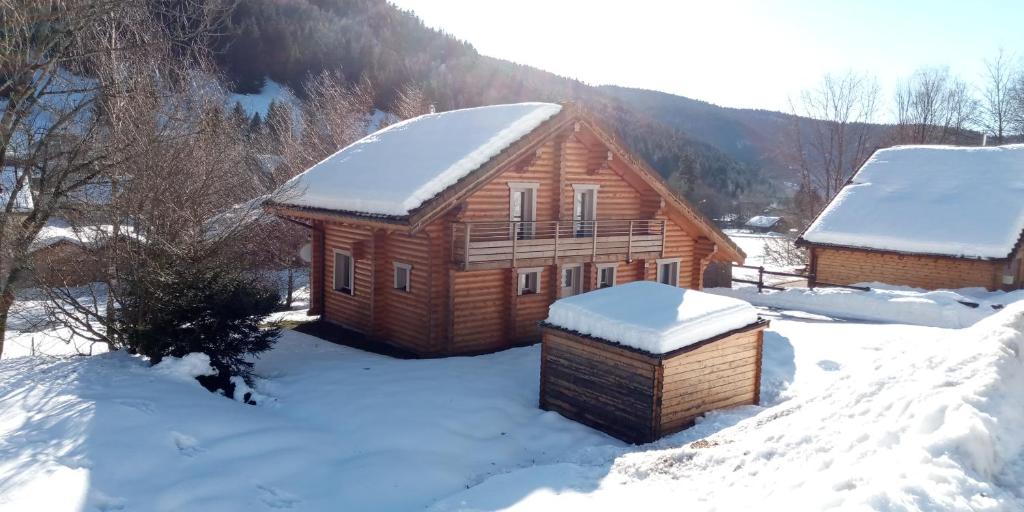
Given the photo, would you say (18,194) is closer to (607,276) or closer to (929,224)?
(607,276)

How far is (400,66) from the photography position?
78.4 meters

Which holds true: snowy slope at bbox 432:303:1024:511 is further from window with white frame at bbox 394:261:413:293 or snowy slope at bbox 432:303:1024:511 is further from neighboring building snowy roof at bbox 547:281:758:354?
window with white frame at bbox 394:261:413:293

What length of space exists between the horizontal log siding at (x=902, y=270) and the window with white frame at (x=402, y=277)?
1926cm

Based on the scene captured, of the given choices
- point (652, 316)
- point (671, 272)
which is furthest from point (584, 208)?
point (652, 316)

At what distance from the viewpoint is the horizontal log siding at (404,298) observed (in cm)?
1722

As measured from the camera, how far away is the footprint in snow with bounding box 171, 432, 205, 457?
381 inches

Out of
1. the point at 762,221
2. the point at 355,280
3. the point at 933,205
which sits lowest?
the point at 355,280

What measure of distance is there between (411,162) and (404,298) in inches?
145

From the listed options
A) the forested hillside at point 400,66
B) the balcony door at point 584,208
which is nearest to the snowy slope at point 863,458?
the balcony door at point 584,208

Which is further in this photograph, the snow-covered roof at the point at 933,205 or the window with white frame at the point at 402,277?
the snow-covered roof at the point at 933,205

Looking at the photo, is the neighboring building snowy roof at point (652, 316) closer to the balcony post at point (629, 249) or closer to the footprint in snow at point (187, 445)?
the balcony post at point (629, 249)

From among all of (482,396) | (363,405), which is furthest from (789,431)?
(363,405)

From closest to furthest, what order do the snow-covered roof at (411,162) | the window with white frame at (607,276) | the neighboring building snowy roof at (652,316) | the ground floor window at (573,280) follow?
the neighboring building snowy roof at (652,316)
the snow-covered roof at (411,162)
the ground floor window at (573,280)
the window with white frame at (607,276)

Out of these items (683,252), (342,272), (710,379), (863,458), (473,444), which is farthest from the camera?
(683,252)
